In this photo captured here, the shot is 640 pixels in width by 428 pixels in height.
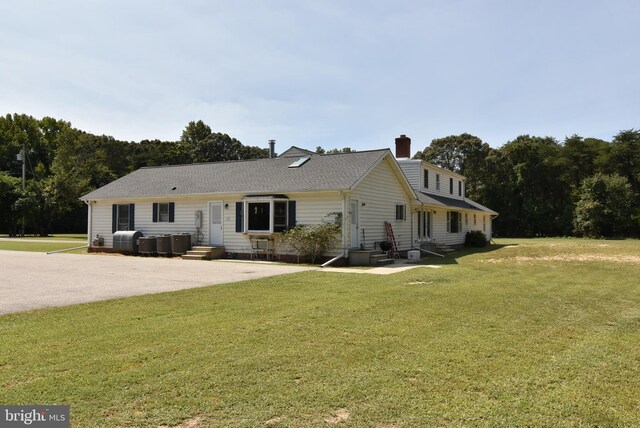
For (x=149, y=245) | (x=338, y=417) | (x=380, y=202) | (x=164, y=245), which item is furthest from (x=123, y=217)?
(x=338, y=417)

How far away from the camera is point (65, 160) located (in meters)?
44.6

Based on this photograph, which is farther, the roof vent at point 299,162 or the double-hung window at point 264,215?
the roof vent at point 299,162

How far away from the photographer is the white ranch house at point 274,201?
59.2 ft

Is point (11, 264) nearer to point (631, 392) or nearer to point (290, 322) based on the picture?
point (290, 322)

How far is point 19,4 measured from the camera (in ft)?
32.4

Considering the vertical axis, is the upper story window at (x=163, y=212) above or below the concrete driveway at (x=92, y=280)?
above

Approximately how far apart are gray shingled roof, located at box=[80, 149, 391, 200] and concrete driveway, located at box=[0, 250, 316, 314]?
191 inches

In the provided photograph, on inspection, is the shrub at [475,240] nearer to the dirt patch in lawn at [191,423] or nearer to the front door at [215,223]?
the front door at [215,223]

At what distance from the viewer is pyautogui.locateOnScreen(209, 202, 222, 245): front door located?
2006 cm

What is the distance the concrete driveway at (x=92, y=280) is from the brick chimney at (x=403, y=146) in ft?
49.5

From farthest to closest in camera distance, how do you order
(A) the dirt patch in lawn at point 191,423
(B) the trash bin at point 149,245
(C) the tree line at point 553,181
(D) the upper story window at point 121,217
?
(C) the tree line at point 553,181 → (D) the upper story window at point 121,217 → (B) the trash bin at point 149,245 → (A) the dirt patch in lawn at point 191,423

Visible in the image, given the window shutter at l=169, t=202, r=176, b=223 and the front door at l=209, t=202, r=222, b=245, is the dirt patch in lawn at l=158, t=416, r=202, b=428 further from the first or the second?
the window shutter at l=169, t=202, r=176, b=223

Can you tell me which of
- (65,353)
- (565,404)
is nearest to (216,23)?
(65,353)

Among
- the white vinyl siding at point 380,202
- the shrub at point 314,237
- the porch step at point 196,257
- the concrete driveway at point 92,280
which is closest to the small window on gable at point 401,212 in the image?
the white vinyl siding at point 380,202
